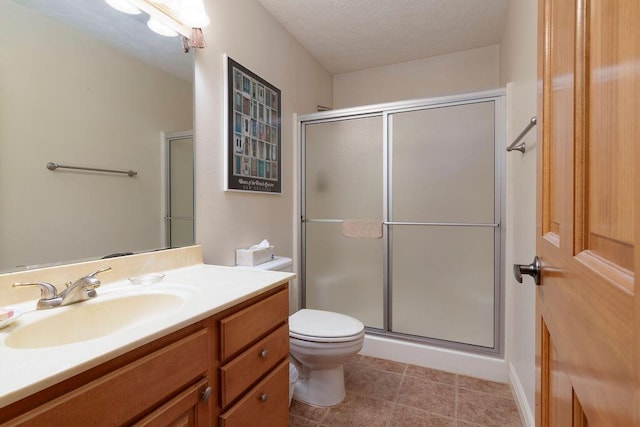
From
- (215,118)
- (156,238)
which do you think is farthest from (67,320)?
(215,118)

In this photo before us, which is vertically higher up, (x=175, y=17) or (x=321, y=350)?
(x=175, y=17)

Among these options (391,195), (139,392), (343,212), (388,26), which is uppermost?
(388,26)

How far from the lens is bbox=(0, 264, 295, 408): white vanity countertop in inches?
20.4

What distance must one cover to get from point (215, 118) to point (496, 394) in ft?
7.37

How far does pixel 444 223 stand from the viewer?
79.4 inches

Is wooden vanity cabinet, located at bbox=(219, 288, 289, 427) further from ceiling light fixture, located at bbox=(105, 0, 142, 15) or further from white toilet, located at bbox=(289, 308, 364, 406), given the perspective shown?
ceiling light fixture, located at bbox=(105, 0, 142, 15)

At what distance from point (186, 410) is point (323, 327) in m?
0.93

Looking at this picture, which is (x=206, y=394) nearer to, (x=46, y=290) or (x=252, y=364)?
(x=252, y=364)

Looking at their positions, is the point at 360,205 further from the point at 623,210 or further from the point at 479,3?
the point at 623,210

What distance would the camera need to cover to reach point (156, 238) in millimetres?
1320

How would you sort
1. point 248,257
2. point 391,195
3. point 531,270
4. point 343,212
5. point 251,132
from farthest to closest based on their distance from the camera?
1. point 343,212
2. point 391,195
3. point 251,132
4. point 248,257
5. point 531,270

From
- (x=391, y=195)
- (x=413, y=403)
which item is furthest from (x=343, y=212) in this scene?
(x=413, y=403)

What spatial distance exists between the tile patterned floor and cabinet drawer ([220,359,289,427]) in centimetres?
43

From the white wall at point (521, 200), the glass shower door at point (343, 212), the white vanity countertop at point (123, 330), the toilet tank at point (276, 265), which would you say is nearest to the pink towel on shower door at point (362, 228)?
the glass shower door at point (343, 212)
